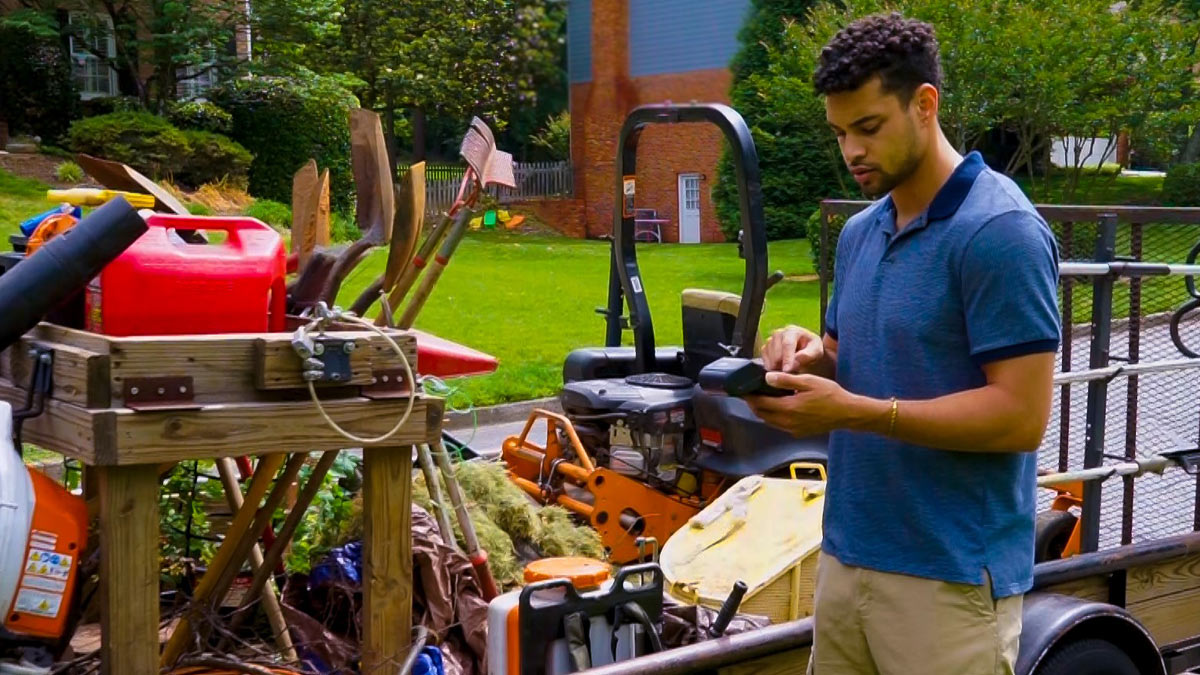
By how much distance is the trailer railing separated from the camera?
13.9 feet

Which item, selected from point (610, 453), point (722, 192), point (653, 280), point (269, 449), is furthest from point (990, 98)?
point (269, 449)

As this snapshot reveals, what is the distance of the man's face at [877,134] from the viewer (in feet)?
8.52

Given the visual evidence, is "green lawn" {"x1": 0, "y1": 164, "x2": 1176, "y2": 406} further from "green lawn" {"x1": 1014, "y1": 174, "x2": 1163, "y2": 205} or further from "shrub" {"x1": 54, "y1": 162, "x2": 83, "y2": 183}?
"shrub" {"x1": 54, "y1": 162, "x2": 83, "y2": 183}

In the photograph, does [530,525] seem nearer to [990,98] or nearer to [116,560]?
[116,560]

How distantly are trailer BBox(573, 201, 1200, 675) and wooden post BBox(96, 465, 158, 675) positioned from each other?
3.90 feet

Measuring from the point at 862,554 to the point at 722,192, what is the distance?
88.3ft

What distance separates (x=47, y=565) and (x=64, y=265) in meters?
0.58

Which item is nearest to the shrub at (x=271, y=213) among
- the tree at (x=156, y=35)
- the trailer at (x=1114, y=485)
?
the tree at (x=156, y=35)

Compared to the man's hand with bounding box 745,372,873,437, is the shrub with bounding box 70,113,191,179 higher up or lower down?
higher up

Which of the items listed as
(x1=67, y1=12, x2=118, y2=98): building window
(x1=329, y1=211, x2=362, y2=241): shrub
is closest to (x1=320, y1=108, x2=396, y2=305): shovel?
(x1=329, y1=211, x2=362, y2=241): shrub

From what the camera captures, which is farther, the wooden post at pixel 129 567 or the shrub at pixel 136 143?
the shrub at pixel 136 143

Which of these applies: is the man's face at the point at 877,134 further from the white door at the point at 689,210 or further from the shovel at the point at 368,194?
the white door at the point at 689,210

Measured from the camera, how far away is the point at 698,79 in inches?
635

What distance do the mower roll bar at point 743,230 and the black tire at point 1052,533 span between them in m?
1.20
